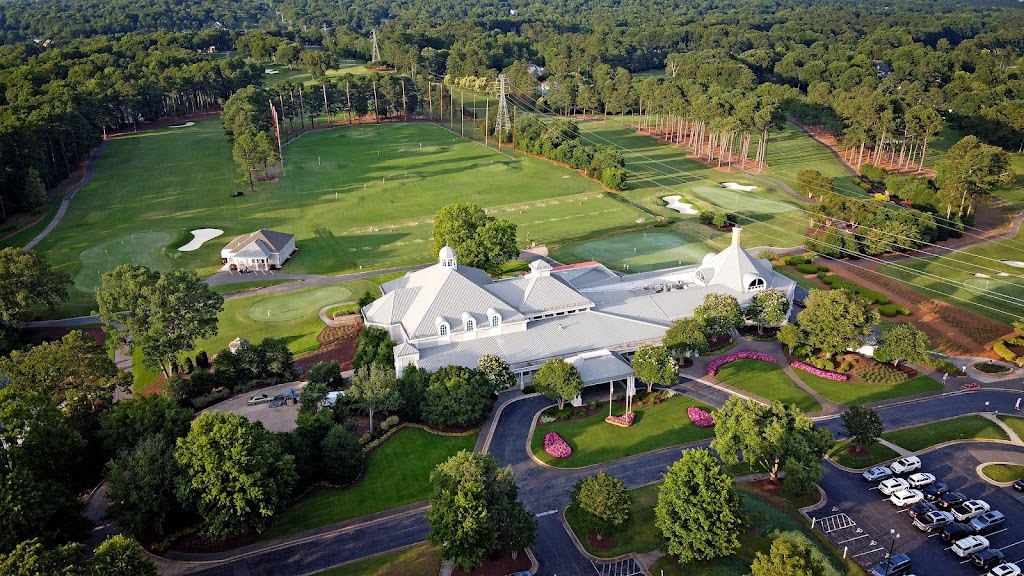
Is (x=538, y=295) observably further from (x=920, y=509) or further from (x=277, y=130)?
(x=277, y=130)

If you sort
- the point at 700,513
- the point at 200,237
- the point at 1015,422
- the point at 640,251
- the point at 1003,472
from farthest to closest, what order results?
1. the point at 200,237
2. the point at 640,251
3. the point at 1015,422
4. the point at 1003,472
5. the point at 700,513

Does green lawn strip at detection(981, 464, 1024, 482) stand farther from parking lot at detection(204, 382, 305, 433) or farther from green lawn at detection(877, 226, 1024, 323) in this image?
parking lot at detection(204, 382, 305, 433)

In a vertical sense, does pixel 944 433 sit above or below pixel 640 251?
below

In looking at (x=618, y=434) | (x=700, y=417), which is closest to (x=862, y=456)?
(x=700, y=417)

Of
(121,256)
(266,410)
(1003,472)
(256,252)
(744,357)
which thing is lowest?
(266,410)

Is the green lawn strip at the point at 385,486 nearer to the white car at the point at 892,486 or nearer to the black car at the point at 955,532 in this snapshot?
the white car at the point at 892,486

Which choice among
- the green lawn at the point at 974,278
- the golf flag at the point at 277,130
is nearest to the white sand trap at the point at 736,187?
A: the green lawn at the point at 974,278
